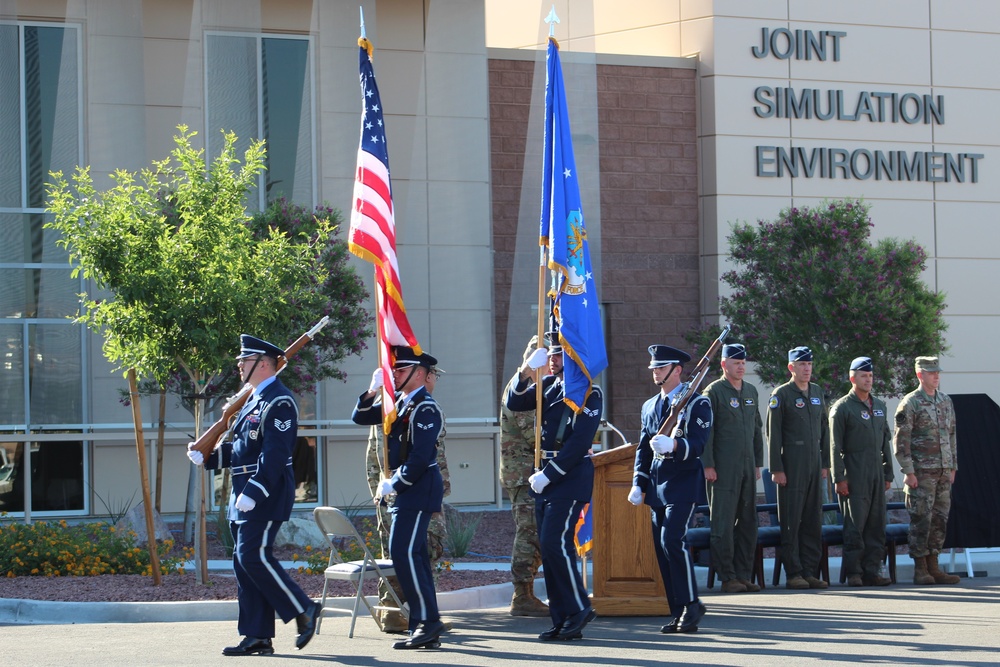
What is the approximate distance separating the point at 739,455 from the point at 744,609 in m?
1.78

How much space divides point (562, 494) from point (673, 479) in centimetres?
88

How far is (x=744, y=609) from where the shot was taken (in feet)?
37.0

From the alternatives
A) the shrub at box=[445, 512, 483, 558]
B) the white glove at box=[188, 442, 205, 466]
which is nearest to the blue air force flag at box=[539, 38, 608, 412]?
the white glove at box=[188, 442, 205, 466]

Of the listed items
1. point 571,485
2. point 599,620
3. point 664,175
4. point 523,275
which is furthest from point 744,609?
point 664,175

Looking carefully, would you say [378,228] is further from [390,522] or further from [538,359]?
[390,522]

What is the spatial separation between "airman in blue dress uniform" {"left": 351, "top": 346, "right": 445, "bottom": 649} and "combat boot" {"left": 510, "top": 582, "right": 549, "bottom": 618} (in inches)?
65.1

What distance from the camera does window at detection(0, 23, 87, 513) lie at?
63.3ft

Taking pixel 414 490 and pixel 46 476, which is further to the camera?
pixel 46 476

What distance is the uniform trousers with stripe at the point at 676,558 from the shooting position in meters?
9.84

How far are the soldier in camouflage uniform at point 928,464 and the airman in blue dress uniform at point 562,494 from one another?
14.2ft

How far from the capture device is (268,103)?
67.6 ft

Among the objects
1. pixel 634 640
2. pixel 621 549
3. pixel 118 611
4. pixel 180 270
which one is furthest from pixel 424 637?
pixel 180 270

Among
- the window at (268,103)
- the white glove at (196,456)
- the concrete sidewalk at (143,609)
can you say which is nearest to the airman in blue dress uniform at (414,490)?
the white glove at (196,456)

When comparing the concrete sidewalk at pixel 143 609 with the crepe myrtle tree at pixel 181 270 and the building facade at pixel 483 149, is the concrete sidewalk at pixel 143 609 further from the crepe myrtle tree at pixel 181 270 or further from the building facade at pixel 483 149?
the building facade at pixel 483 149
